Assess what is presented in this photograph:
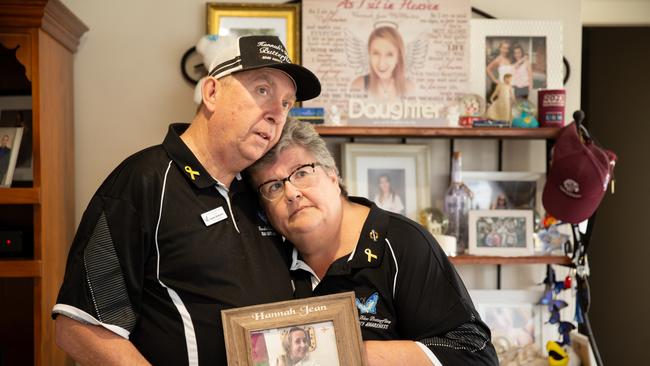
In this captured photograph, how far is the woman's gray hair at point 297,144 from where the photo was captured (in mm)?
1642

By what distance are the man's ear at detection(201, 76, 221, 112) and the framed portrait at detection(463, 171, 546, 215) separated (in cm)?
146

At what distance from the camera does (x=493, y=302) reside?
2.72 metres

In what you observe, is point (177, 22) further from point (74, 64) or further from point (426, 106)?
point (426, 106)


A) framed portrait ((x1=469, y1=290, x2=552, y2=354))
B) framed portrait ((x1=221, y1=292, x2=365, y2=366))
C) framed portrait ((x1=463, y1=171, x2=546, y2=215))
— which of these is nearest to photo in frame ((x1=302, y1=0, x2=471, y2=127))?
framed portrait ((x1=463, y1=171, x2=546, y2=215))

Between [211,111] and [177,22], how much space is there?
4.37ft

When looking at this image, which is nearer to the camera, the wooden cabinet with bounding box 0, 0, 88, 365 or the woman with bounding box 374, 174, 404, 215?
the wooden cabinet with bounding box 0, 0, 88, 365

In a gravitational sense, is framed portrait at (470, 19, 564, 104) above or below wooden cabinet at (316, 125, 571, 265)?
above

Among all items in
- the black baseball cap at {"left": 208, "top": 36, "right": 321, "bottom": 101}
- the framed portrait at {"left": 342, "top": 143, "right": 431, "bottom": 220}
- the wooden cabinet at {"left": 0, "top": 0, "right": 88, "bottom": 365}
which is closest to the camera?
the black baseball cap at {"left": 208, "top": 36, "right": 321, "bottom": 101}

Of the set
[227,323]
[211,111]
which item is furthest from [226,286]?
[211,111]

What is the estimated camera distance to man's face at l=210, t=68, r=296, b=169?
4.97 feet

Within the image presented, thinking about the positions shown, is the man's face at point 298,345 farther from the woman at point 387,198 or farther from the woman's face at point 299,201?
the woman at point 387,198

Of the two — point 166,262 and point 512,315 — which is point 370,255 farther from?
point 512,315

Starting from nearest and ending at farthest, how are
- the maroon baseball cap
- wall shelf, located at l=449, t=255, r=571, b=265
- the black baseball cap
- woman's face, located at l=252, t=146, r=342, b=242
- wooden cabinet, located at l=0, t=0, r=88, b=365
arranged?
the black baseball cap
woman's face, located at l=252, t=146, r=342, b=242
wooden cabinet, located at l=0, t=0, r=88, b=365
the maroon baseball cap
wall shelf, located at l=449, t=255, r=571, b=265

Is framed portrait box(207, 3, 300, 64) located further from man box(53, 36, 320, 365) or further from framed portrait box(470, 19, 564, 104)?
man box(53, 36, 320, 365)
